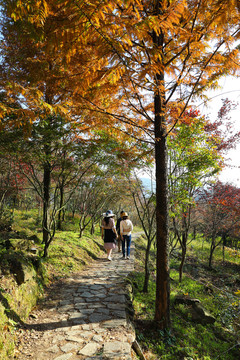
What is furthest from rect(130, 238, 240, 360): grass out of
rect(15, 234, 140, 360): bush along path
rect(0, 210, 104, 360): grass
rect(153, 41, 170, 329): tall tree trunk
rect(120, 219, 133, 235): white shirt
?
rect(0, 210, 104, 360): grass

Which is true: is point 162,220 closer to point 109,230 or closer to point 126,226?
point 109,230

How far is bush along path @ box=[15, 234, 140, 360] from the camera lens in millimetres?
2729

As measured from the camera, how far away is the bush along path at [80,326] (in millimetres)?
2729

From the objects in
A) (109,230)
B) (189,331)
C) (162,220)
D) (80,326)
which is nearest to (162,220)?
(162,220)

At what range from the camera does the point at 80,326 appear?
338cm

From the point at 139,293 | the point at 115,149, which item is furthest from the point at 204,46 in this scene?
the point at 139,293

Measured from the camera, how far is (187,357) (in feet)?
12.9

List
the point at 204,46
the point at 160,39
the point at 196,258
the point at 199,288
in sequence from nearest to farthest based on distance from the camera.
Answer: the point at 204,46
the point at 160,39
the point at 199,288
the point at 196,258

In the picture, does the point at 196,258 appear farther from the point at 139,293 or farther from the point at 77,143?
the point at 77,143

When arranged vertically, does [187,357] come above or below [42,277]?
below

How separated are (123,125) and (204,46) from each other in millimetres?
2378

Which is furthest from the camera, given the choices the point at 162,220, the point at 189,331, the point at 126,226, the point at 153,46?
the point at 126,226

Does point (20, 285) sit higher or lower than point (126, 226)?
lower

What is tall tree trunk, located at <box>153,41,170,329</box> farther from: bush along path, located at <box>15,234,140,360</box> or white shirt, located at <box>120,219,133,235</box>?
white shirt, located at <box>120,219,133,235</box>
